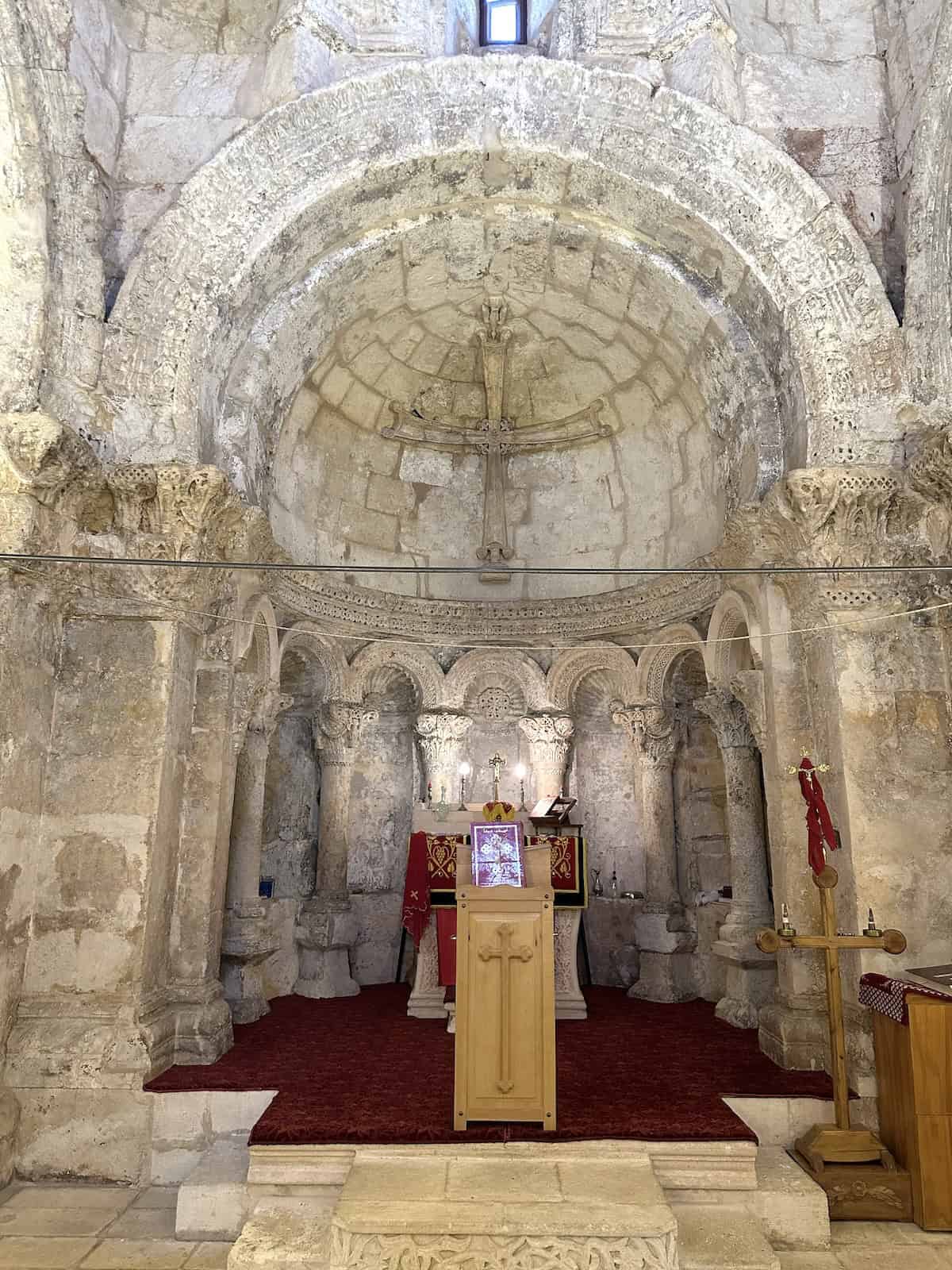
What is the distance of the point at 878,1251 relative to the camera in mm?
4398

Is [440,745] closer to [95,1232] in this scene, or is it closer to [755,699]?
[755,699]

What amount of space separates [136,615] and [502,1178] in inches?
165

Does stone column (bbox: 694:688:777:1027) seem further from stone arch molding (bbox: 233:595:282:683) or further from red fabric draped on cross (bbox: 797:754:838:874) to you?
stone arch molding (bbox: 233:595:282:683)

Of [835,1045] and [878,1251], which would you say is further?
[835,1045]

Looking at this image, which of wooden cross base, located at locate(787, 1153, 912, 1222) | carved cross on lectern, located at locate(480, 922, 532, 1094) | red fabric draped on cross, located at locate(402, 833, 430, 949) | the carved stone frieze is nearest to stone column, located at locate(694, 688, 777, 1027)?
wooden cross base, located at locate(787, 1153, 912, 1222)

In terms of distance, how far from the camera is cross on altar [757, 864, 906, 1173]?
4.79m

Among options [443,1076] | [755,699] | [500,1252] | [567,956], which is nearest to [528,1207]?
[500,1252]

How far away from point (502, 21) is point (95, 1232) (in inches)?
390

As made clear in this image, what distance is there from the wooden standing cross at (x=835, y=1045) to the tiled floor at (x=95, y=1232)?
3.30 meters

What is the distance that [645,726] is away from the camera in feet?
29.0

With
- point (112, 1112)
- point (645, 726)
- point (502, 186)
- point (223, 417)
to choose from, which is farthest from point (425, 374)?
point (112, 1112)

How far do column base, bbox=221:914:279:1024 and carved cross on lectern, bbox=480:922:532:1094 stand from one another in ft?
10.8

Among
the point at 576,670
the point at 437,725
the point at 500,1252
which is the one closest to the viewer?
the point at 500,1252

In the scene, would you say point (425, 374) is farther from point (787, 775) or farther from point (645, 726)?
point (787, 775)
